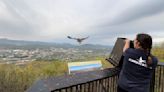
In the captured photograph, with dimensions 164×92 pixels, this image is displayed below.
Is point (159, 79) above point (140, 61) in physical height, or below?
below

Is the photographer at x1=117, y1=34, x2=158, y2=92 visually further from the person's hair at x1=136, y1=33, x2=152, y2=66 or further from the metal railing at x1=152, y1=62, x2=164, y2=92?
the metal railing at x1=152, y1=62, x2=164, y2=92

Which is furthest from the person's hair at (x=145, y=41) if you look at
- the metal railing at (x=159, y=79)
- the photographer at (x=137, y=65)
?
the metal railing at (x=159, y=79)

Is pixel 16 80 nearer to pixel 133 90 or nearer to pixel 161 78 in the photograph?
pixel 161 78

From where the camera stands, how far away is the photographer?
2582 millimetres

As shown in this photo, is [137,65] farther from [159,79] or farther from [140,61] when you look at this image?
[159,79]

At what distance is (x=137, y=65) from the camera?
8.46 ft

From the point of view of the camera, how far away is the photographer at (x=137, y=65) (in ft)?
8.47

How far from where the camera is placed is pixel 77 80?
2111mm

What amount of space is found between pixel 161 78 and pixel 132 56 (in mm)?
2115

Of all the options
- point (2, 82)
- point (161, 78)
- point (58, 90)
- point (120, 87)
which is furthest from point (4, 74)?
point (58, 90)

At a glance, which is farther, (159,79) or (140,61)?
(159,79)

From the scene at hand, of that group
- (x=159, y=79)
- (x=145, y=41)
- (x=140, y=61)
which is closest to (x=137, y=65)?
(x=140, y=61)

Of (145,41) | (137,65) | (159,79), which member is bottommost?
(159,79)

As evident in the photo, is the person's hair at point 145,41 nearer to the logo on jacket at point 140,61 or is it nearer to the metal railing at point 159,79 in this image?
the logo on jacket at point 140,61
